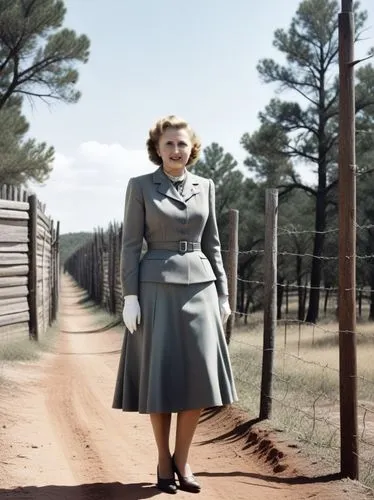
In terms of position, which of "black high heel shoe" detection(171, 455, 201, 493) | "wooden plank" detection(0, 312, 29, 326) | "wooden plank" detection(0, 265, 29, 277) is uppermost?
"wooden plank" detection(0, 265, 29, 277)

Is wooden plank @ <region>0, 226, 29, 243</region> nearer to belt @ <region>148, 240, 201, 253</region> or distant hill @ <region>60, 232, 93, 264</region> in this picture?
belt @ <region>148, 240, 201, 253</region>

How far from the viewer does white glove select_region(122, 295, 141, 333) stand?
370cm

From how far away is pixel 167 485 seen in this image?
3.75 m

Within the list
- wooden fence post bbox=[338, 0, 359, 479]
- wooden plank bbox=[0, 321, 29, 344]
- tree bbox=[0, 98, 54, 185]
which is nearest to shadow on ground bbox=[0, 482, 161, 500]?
wooden fence post bbox=[338, 0, 359, 479]

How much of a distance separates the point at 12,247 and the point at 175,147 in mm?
6642

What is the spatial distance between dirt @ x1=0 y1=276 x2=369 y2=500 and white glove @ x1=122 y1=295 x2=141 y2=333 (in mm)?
921

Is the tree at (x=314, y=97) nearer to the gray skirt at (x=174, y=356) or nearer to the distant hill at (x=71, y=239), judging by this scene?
the gray skirt at (x=174, y=356)

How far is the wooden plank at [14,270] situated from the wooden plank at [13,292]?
0.68 ft

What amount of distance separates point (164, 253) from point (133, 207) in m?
0.32

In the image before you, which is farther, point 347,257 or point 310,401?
point 310,401

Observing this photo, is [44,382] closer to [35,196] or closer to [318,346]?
[35,196]

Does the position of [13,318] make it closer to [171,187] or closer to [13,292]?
[13,292]

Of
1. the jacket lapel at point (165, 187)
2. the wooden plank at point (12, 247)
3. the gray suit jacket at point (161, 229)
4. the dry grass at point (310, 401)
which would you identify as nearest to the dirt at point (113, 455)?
the dry grass at point (310, 401)

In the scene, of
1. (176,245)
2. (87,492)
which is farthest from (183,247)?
(87,492)
